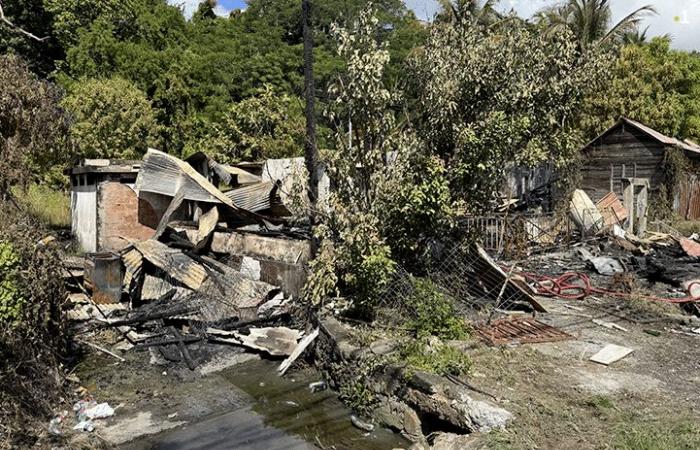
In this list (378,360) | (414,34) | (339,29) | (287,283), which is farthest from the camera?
(414,34)

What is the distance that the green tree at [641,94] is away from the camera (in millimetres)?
23516

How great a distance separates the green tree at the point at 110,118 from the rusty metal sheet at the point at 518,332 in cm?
1520

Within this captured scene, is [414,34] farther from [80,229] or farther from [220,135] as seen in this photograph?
[80,229]

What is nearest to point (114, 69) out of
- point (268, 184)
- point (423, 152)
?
point (268, 184)

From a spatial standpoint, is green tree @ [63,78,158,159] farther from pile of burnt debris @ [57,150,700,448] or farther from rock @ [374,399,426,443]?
rock @ [374,399,426,443]

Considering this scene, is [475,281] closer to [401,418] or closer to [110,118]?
[401,418]

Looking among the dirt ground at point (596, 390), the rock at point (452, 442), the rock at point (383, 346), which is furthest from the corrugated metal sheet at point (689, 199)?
the rock at point (452, 442)

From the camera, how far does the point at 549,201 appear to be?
1844 centimetres

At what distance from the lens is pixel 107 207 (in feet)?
44.7

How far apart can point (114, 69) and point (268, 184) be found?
12.8 m

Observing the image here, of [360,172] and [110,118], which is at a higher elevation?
[110,118]

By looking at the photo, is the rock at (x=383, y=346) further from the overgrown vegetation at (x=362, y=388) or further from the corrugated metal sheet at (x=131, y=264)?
the corrugated metal sheet at (x=131, y=264)

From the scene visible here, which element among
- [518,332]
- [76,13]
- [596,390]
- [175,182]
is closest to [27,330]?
[518,332]

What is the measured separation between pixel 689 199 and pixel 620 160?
2895 millimetres
